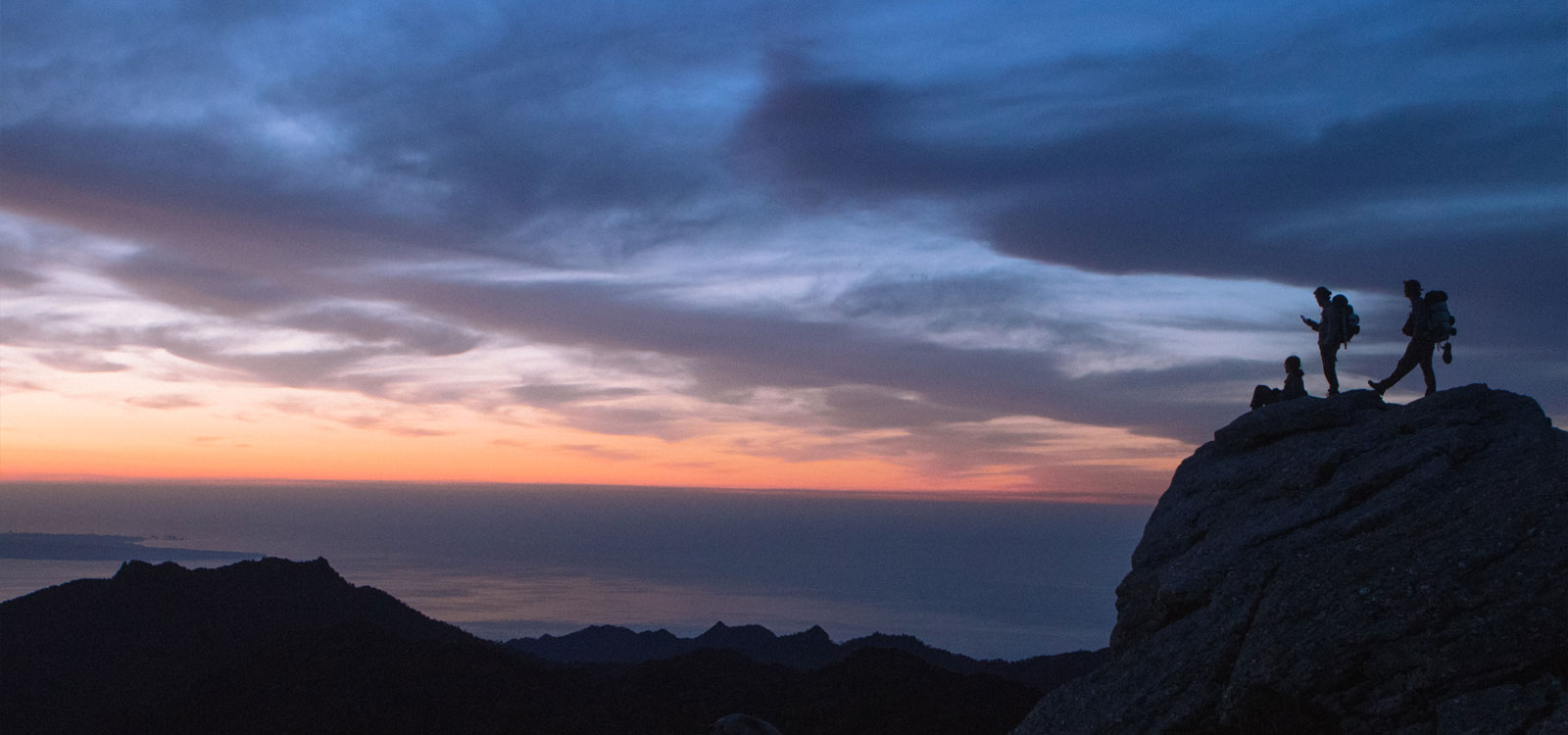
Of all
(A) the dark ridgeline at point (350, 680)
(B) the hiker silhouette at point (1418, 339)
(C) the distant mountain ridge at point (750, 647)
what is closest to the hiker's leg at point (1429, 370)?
A: (B) the hiker silhouette at point (1418, 339)

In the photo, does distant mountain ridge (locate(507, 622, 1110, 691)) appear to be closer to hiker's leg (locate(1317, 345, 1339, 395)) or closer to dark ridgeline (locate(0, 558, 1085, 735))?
dark ridgeline (locate(0, 558, 1085, 735))

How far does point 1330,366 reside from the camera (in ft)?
80.7

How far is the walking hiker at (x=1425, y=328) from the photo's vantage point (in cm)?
2169

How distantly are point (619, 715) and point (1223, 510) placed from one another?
29.7 m

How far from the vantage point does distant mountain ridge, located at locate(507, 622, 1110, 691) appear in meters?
69.6

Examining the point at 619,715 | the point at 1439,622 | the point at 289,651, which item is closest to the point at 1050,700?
the point at 1439,622

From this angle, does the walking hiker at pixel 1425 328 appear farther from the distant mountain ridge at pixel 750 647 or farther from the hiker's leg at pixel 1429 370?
the distant mountain ridge at pixel 750 647

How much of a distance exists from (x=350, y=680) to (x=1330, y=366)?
136ft

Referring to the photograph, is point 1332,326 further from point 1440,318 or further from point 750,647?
point 750,647

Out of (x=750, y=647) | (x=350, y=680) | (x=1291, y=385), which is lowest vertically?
(x=750, y=647)

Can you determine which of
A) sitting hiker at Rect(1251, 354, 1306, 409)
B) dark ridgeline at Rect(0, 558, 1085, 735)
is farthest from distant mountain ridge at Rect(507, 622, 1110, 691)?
sitting hiker at Rect(1251, 354, 1306, 409)

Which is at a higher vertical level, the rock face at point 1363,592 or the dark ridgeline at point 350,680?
the rock face at point 1363,592

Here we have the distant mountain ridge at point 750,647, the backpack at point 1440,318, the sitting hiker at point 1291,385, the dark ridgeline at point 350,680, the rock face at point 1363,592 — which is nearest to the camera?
the rock face at point 1363,592

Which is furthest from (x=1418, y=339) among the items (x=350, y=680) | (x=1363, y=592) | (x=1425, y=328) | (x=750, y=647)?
(x=750, y=647)
